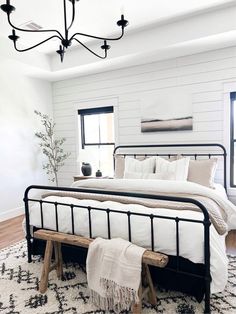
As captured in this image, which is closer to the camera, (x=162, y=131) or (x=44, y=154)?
(x=162, y=131)

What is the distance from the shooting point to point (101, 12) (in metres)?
3.08

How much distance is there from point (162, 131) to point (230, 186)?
53.2 inches

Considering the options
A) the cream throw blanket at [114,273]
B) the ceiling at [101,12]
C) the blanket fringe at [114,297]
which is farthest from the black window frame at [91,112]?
the blanket fringe at [114,297]

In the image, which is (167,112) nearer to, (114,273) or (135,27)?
(135,27)

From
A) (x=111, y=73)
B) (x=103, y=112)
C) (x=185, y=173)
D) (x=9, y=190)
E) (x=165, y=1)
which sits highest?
(x=165, y=1)

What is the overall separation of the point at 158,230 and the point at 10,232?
2680mm

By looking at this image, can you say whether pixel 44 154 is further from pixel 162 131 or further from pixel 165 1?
pixel 165 1

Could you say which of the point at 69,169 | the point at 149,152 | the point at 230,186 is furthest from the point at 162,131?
the point at 69,169

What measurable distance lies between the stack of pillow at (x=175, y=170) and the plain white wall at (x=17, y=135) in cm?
213

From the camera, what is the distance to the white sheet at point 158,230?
175 cm

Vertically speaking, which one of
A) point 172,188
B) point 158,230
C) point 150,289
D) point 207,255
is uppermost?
point 172,188

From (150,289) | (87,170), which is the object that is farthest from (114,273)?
(87,170)

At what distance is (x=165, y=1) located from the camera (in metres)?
2.88

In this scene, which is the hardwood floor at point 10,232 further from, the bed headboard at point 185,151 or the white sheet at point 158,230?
the bed headboard at point 185,151
